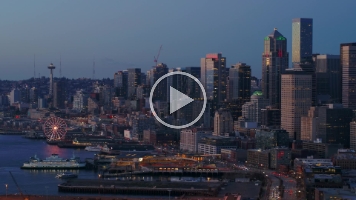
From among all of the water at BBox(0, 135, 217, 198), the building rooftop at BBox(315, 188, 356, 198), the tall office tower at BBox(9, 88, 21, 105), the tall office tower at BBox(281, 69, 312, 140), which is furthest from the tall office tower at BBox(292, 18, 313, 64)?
the building rooftop at BBox(315, 188, 356, 198)

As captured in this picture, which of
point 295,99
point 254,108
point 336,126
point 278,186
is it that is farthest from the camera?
point 254,108

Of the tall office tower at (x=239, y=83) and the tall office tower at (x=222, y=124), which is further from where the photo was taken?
the tall office tower at (x=239, y=83)

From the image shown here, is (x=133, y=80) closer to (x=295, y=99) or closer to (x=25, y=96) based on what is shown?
(x=25, y=96)

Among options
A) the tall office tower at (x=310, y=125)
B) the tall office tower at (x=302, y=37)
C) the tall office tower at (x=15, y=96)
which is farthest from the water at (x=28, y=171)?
the tall office tower at (x=15, y=96)

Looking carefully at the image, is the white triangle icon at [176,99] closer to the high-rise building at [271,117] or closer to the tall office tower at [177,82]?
the tall office tower at [177,82]

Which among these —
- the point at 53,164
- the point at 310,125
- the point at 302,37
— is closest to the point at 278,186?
the point at 53,164

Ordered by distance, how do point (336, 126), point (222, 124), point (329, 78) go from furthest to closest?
point (329, 78) → point (222, 124) → point (336, 126)
